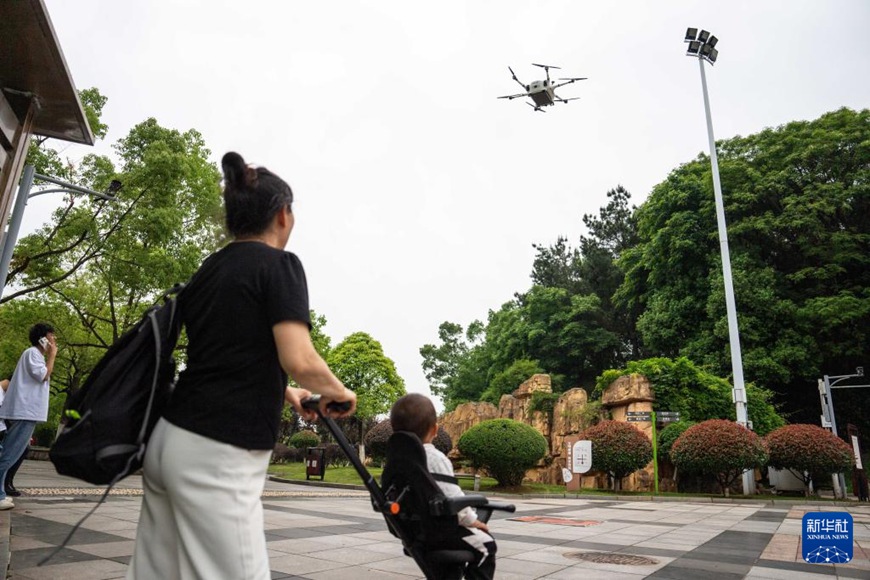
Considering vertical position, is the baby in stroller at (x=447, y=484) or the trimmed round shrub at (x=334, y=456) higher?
the baby in stroller at (x=447, y=484)

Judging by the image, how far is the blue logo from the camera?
4012 mm

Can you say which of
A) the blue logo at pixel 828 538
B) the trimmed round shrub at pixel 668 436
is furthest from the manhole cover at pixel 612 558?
the trimmed round shrub at pixel 668 436

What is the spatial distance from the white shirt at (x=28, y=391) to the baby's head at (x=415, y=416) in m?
4.66

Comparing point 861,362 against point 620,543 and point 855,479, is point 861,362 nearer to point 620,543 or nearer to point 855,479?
point 855,479

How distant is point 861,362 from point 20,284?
3309 cm

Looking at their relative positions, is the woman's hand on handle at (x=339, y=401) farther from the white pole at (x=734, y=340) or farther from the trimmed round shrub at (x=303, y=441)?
the trimmed round shrub at (x=303, y=441)

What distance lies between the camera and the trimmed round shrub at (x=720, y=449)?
15.7 m

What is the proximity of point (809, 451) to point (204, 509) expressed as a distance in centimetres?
1881

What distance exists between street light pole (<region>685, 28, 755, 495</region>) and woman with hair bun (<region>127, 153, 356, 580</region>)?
19.2 m

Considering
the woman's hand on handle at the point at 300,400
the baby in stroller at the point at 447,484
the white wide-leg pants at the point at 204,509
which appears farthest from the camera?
the baby in stroller at the point at 447,484

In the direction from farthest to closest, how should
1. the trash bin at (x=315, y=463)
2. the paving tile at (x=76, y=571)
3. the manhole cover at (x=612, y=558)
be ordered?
the trash bin at (x=315, y=463) → the manhole cover at (x=612, y=558) → the paving tile at (x=76, y=571)

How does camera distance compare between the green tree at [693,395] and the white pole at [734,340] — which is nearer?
the white pole at [734,340]

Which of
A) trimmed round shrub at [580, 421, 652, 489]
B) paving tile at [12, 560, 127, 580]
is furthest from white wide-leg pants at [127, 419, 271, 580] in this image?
trimmed round shrub at [580, 421, 652, 489]

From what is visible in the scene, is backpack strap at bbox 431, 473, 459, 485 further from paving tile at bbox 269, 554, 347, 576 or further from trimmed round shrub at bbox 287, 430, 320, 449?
trimmed round shrub at bbox 287, 430, 320, 449
